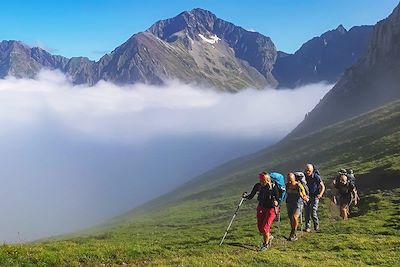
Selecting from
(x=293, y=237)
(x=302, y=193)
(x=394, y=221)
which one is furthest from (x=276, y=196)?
(x=394, y=221)

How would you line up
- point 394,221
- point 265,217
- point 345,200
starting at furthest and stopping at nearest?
point 345,200, point 394,221, point 265,217

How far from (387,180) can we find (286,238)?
1332 inches

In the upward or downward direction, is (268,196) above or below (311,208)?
above

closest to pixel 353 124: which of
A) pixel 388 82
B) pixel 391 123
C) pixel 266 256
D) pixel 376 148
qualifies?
pixel 391 123

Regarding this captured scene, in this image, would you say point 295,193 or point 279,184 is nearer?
point 279,184

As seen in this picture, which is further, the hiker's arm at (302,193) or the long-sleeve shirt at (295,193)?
the long-sleeve shirt at (295,193)

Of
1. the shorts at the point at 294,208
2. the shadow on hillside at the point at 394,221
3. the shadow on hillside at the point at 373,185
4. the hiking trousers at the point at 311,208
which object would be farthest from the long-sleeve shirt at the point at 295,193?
the shadow on hillside at the point at 373,185

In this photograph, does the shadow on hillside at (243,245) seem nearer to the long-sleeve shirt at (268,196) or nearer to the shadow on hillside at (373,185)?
the long-sleeve shirt at (268,196)

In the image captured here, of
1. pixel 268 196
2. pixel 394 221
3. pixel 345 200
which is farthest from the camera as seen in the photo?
pixel 345 200

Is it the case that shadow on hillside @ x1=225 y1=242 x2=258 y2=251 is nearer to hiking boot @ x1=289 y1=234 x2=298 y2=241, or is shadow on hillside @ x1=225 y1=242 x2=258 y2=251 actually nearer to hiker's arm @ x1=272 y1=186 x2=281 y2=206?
hiker's arm @ x1=272 y1=186 x2=281 y2=206

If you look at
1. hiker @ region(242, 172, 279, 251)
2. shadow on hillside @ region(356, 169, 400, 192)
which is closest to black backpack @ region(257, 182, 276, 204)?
hiker @ region(242, 172, 279, 251)

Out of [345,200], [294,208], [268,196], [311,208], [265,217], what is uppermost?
[268,196]

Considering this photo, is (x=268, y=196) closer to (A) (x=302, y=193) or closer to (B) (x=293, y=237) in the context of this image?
(A) (x=302, y=193)

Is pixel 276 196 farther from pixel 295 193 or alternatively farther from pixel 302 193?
pixel 295 193
